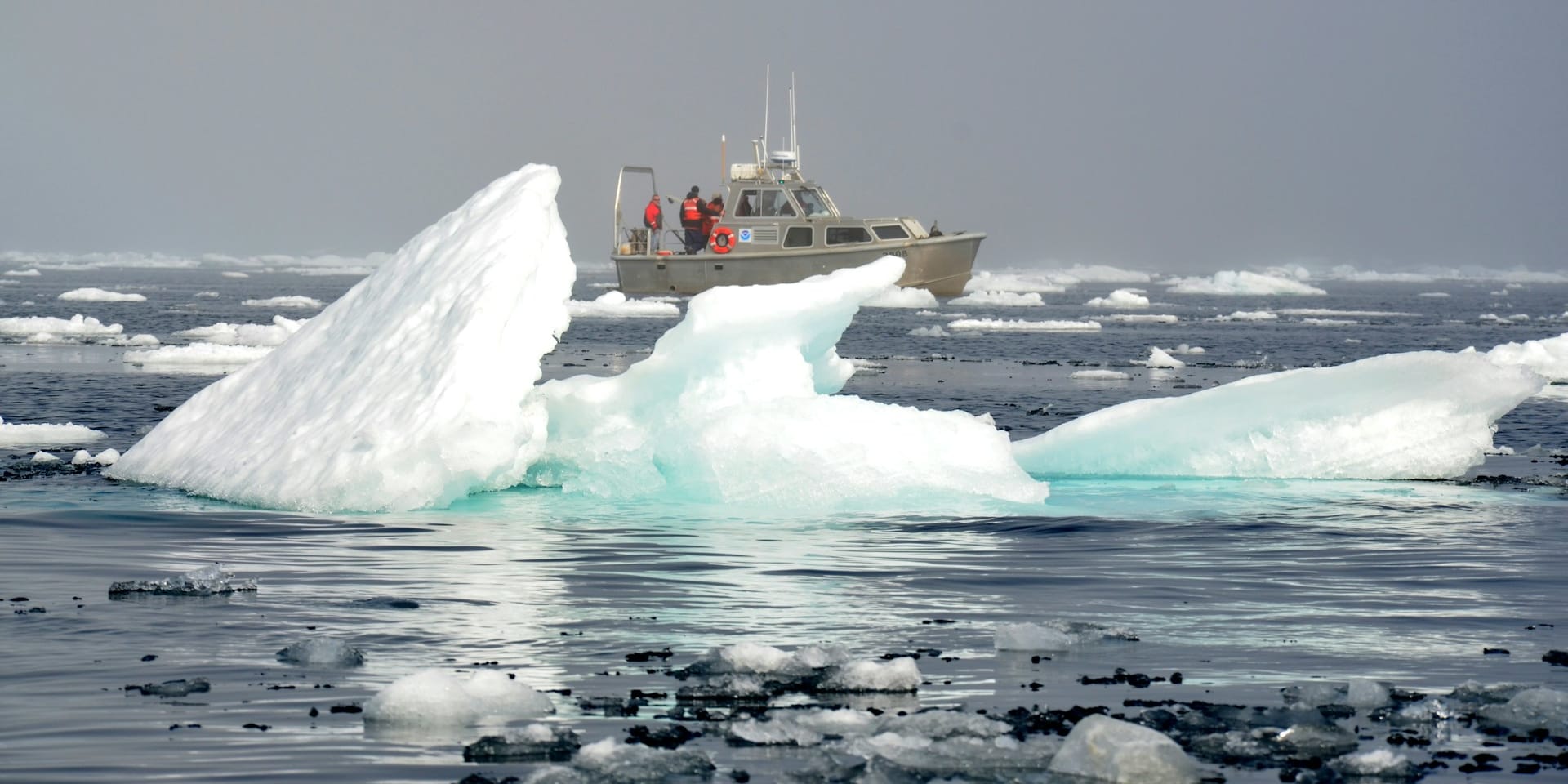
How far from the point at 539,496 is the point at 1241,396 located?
17.2ft

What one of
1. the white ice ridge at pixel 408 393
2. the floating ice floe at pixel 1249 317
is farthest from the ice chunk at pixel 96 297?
the white ice ridge at pixel 408 393

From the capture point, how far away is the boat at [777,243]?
42000mm

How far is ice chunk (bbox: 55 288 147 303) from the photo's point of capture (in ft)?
140

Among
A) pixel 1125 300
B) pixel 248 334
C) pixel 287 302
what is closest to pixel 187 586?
pixel 248 334

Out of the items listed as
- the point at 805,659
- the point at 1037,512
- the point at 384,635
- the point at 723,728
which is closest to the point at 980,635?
the point at 805,659

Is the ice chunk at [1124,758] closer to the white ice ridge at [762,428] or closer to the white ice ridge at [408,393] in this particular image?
the white ice ridge at [408,393]

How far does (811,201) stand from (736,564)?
34761 millimetres

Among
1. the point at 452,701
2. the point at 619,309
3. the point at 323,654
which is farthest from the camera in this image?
the point at 619,309

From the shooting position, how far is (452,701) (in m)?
5.92

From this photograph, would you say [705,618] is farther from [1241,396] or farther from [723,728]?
[1241,396]

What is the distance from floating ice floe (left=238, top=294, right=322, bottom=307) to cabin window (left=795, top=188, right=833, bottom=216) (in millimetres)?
11697

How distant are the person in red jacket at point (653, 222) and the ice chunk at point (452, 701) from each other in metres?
38.5

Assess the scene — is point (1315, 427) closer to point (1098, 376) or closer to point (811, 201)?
point (1098, 376)

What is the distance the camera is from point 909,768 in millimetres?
5316
